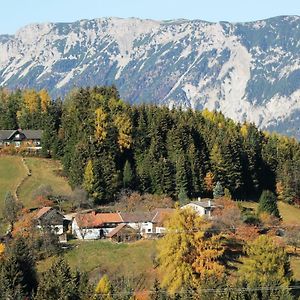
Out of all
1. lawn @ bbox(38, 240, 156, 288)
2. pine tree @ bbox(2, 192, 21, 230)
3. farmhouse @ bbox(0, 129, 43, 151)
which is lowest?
lawn @ bbox(38, 240, 156, 288)

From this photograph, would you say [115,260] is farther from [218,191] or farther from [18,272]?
[218,191]

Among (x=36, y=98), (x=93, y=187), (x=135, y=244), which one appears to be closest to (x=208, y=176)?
(x=93, y=187)

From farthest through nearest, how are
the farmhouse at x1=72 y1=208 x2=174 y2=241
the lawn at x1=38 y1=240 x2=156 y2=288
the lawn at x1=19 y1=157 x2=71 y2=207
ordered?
the lawn at x1=19 y1=157 x2=71 y2=207, the farmhouse at x1=72 y1=208 x2=174 y2=241, the lawn at x1=38 y1=240 x2=156 y2=288

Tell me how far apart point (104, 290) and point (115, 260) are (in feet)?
39.6

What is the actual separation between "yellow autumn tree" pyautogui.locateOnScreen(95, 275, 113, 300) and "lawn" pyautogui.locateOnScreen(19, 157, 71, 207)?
2604 cm

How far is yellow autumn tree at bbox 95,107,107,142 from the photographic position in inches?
3784

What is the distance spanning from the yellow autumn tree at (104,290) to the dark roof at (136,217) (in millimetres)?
18586

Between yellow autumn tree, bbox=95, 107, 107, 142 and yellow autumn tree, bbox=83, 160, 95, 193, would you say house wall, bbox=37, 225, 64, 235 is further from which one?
yellow autumn tree, bbox=95, 107, 107, 142

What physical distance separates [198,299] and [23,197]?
3556 centimetres

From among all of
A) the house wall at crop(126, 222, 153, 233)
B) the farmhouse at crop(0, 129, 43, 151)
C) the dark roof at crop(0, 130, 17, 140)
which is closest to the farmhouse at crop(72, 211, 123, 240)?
the house wall at crop(126, 222, 153, 233)

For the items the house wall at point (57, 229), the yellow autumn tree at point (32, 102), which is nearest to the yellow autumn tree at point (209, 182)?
the house wall at point (57, 229)

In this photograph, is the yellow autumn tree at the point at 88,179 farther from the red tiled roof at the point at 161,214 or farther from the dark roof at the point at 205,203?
the dark roof at the point at 205,203

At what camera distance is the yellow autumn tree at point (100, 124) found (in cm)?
9612

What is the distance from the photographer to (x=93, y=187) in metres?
89.2
